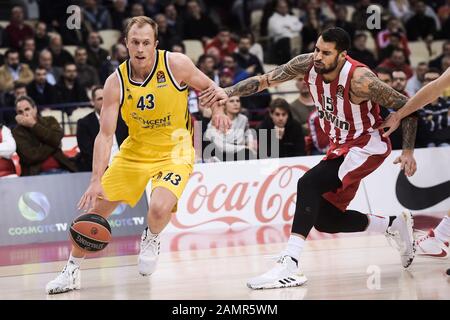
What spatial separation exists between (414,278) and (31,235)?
5.04m

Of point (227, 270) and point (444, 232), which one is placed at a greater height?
point (444, 232)

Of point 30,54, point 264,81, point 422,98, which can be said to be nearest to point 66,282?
point 264,81

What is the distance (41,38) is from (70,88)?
163cm

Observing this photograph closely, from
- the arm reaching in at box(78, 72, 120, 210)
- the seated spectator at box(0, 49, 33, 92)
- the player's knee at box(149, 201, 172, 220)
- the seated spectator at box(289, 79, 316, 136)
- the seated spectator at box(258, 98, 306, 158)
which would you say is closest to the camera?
→ the arm reaching in at box(78, 72, 120, 210)

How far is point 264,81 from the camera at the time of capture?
24.6 feet

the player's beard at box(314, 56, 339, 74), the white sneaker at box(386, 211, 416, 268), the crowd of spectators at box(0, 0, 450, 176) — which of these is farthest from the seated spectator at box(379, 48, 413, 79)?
the player's beard at box(314, 56, 339, 74)

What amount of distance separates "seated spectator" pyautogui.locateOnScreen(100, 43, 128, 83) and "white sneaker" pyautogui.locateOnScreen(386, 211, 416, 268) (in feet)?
24.0

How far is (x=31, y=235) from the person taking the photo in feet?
34.1

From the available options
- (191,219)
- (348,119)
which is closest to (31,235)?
(191,219)

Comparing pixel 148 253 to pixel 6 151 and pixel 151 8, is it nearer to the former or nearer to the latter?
pixel 6 151

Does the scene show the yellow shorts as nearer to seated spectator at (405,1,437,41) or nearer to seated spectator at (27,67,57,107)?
seated spectator at (27,67,57,107)

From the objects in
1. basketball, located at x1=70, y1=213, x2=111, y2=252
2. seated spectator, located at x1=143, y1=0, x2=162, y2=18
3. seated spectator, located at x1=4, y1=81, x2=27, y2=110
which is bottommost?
basketball, located at x1=70, y1=213, x2=111, y2=252

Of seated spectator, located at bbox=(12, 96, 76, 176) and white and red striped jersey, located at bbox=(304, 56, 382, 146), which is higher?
white and red striped jersey, located at bbox=(304, 56, 382, 146)

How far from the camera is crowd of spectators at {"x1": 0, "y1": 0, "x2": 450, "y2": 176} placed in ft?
→ 37.7
